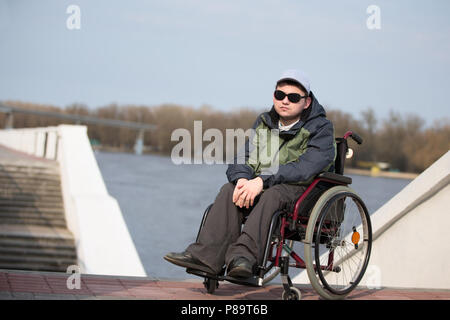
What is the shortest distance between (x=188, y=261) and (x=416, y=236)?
2.21 meters

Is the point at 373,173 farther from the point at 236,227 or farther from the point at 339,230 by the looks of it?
the point at 236,227

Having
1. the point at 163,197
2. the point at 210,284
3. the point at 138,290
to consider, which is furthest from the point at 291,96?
the point at 163,197

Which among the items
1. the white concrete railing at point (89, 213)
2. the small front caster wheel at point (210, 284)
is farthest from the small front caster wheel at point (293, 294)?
the white concrete railing at point (89, 213)

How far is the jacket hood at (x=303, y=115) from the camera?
2.94m

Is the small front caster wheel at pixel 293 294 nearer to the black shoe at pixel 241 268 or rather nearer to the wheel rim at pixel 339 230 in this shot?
the wheel rim at pixel 339 230

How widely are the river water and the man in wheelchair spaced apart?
10149 millimetres

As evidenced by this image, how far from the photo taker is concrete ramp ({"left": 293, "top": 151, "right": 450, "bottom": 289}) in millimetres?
4243

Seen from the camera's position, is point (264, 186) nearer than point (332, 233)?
Yes

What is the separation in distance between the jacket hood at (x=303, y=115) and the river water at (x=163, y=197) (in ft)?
33.3

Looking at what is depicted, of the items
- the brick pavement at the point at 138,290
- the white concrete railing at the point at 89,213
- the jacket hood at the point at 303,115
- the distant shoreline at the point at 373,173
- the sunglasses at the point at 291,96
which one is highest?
the sunglasses at the point at 291,96

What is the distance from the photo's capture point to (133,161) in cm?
6438

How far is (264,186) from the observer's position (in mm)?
2881

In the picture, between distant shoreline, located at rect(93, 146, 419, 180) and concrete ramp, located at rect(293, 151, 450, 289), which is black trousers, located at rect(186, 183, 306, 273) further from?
distant shoreline, located at rect(93, 146, 419, 180)

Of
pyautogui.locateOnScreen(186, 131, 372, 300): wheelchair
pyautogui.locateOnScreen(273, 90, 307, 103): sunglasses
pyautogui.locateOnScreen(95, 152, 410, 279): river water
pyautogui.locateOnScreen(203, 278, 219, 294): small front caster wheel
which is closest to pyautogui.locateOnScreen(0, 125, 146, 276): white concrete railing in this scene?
pyautogui.locateOnScreen(95, 152, 410, 279): river water
